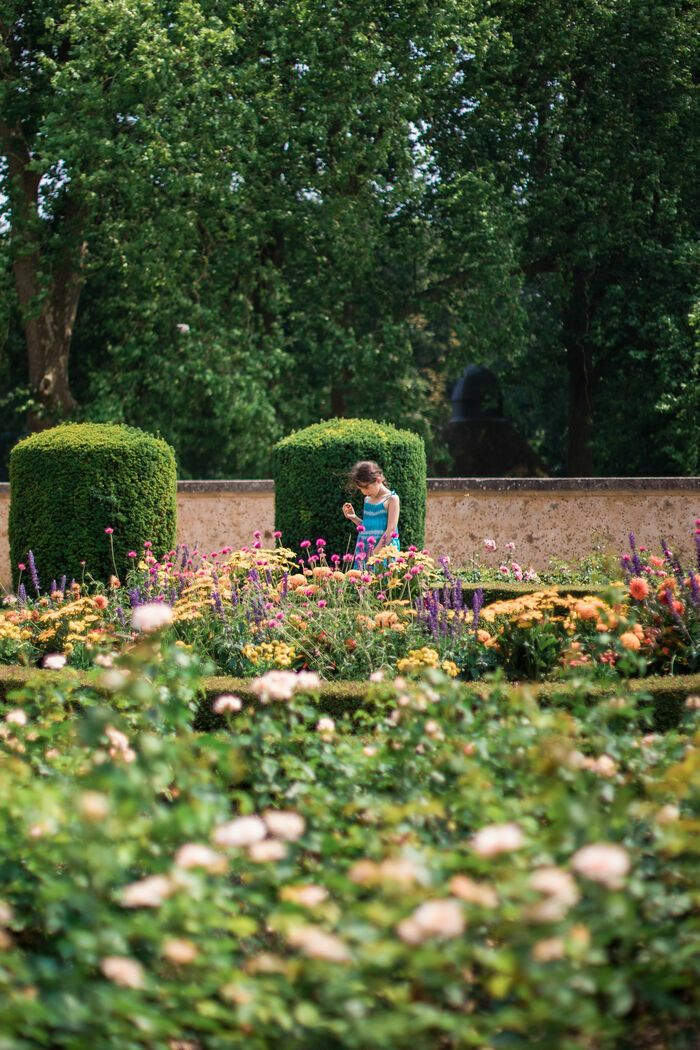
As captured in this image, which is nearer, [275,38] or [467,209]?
[275,38]

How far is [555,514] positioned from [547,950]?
1009 centimetres

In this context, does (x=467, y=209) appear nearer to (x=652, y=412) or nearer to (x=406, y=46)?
(x=406, y=46)

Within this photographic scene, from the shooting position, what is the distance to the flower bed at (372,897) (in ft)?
6.70

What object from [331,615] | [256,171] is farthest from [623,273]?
[331,615]

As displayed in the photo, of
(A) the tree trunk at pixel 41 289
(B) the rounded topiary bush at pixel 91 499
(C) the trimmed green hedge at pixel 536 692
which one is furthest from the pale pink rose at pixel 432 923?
(A) the tree trunk at pixel 41 289

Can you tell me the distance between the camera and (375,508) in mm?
8125

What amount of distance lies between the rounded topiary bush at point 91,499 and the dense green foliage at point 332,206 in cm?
561

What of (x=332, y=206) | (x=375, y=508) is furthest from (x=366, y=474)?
(x=332, y=206)

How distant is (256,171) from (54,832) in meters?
14.3

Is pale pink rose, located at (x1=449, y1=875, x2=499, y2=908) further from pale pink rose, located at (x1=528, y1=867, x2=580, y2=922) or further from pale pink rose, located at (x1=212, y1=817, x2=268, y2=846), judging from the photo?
pale pink rose, located at (x1=212, y1=817, x2=268, y2=846)

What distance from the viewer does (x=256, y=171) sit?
1590cm

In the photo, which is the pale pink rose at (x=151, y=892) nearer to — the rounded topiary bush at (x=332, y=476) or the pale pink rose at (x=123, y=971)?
the pale pink rose at (x=123, y=971)

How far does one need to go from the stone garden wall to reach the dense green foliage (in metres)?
3.89

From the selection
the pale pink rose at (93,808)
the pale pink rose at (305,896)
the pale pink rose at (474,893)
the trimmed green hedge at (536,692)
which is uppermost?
the pale pink rose at (93,808)
